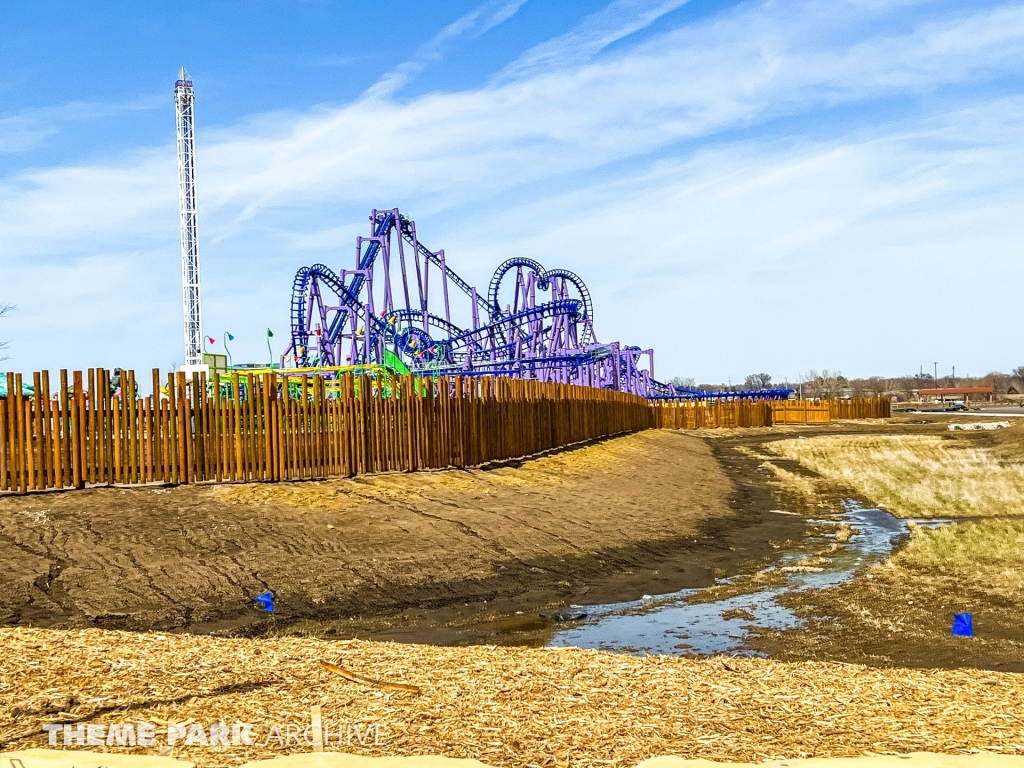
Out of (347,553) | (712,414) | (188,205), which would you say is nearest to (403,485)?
(347,553)

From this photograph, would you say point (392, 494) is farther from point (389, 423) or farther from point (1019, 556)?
point (1019, 556)

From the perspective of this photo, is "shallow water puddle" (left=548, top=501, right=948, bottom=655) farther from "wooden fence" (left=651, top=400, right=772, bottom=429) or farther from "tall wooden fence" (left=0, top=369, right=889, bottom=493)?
"wooden fence" (left=651, top=400, right=772, bottom=429)

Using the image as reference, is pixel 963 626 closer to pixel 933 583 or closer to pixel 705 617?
pixel 705 617

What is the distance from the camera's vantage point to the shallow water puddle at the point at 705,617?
26.9 feet

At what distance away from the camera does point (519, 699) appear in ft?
17.7

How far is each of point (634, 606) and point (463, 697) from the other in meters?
4.83

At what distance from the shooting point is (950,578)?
1098cm

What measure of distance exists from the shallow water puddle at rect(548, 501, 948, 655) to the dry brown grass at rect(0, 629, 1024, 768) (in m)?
1.46

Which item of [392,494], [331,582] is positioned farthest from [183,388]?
[331,582]

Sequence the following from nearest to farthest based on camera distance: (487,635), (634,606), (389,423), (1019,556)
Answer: (487,635), (634,606), (1019,556), (389,423)

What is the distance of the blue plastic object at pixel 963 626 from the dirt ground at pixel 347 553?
11.3 ft

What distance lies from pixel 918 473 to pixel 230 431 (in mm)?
20130

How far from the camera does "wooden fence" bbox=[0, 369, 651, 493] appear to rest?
486 inches

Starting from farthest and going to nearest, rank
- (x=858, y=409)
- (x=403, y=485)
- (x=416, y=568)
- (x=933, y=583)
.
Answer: (x=858, y=409) < (x=403, y=485) < (x=416, y=568) < (x=933, y=583)
